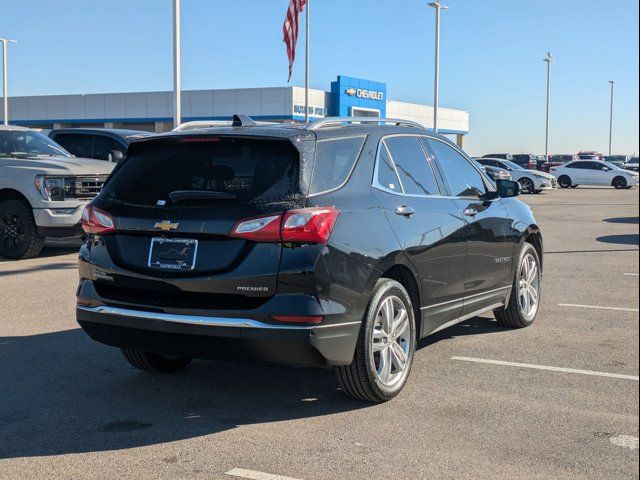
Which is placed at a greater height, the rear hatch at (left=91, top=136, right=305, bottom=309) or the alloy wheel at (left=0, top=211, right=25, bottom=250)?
the rear hatch at (left=91, top=136, right=305, bottom=309)

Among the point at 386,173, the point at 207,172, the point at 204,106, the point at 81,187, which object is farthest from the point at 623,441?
the point at 204,106

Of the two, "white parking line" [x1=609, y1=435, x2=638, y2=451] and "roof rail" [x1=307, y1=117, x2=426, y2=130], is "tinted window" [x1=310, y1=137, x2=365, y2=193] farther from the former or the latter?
"white parking line" [x1=609, y1=435, x2=638, y2=451]

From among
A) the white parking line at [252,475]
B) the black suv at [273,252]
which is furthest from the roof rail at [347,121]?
the white parking line at [252,475]

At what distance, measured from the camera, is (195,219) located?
4.54 meters

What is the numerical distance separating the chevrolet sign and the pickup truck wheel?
4627 centimetres

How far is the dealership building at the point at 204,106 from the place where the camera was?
56.4 m

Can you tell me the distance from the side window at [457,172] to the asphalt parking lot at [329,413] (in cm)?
129

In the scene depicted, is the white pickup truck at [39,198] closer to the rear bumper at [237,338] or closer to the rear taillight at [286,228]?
the rear bumper at [237,338]

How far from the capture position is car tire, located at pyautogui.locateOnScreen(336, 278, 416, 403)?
15.5 feet

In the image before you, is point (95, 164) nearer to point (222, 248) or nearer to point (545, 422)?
point (222, 248)

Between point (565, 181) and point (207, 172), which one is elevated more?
point (565, 181)

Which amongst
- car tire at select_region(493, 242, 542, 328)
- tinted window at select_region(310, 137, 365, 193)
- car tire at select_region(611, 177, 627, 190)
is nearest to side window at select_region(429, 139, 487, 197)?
car tire at select_region(493, 242, 542, 328)

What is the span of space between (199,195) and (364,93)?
55496 mm

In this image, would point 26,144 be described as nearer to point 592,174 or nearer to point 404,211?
point 404,211
